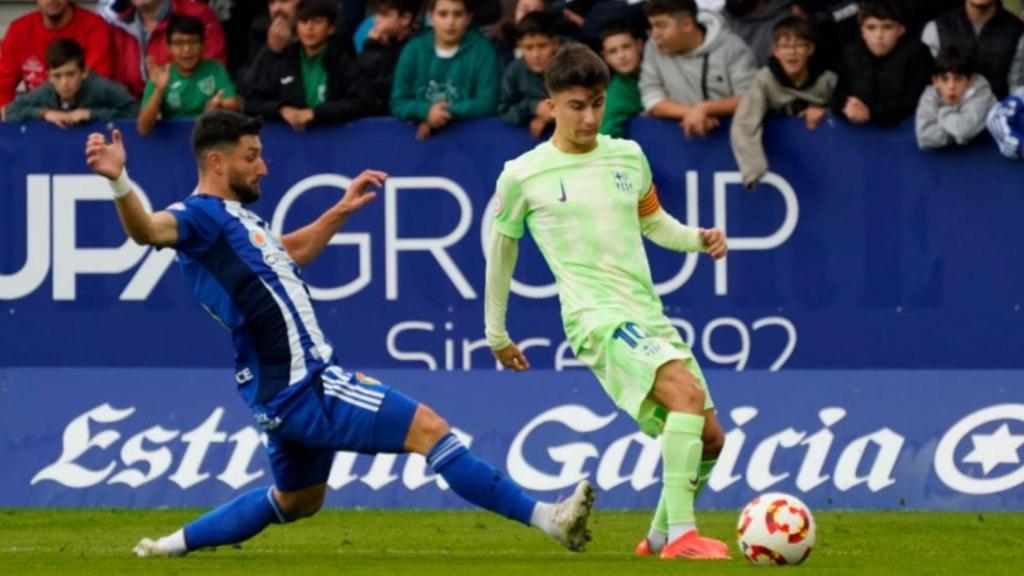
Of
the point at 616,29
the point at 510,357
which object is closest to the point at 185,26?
A: the point at 616,29

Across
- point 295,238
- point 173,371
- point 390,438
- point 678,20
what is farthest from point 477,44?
point 390,438

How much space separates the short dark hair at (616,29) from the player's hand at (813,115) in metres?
1.36

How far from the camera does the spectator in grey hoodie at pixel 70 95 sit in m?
17.5

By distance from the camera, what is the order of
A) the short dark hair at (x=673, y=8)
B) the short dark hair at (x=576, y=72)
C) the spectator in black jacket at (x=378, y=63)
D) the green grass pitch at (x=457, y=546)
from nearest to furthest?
the green grass pitch at (x=457, y=546) → the short dark hair at (x=576, y=72) → the short dark hair at (x=673, y=8) → the spectator in black jacket at (x=378, y=63)

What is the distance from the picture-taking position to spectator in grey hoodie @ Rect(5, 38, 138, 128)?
17484 millimetres

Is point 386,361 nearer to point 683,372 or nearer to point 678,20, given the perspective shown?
point 678,20

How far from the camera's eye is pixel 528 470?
1554 cm

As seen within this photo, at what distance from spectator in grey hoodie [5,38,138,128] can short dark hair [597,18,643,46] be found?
11.4ft

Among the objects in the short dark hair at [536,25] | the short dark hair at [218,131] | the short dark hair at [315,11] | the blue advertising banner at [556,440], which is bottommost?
the blue advertising banner at [556,440]

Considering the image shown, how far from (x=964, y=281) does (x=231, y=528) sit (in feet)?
23.5

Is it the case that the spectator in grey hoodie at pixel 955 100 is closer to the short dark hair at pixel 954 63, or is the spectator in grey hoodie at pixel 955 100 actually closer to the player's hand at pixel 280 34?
the short dark hair at pixel 954 63

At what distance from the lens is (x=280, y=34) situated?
17.8m

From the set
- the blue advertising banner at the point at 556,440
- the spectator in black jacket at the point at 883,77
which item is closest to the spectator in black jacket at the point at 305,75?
the blue advertising banner at the point at 556,440

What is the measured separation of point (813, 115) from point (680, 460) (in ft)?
20.5
